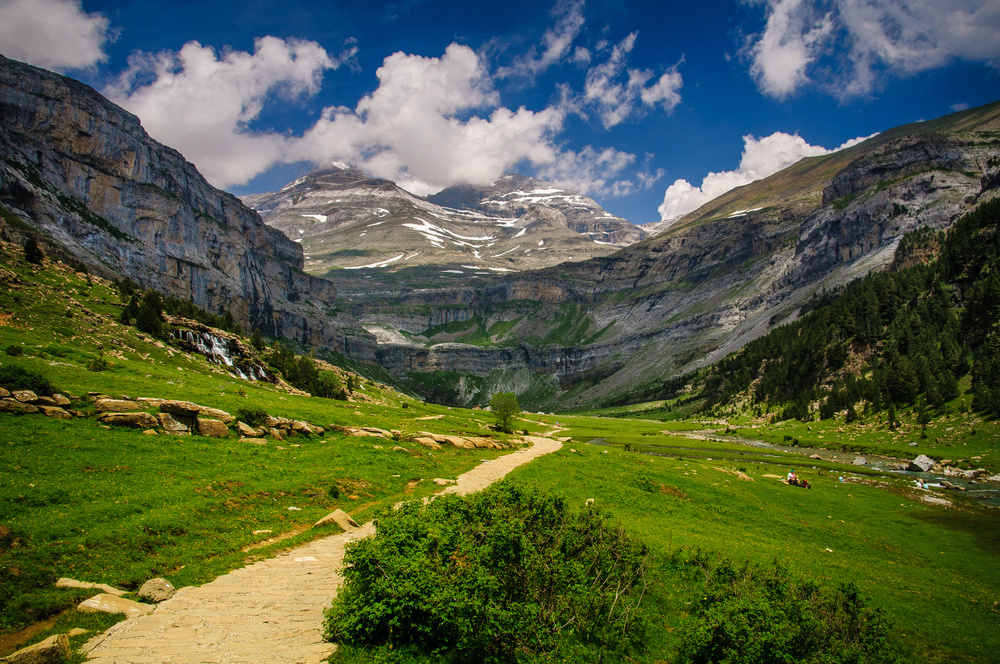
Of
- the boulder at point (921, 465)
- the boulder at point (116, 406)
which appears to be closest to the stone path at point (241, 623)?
the boulder at point (116, 406)

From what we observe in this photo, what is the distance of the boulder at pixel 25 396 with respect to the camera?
63.7ft

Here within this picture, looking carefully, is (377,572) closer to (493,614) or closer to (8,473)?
(493,614)

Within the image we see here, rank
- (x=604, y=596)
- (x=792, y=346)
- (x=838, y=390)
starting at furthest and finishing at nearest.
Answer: (x=792, y=346)
(x=838, y=390)
(x=604, y=596)

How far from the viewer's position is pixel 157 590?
404 inches

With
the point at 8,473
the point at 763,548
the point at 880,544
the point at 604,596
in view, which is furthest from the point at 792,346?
the point at 8,473

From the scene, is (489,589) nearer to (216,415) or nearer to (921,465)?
(216,415)

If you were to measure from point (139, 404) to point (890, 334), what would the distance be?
13279 centimetres

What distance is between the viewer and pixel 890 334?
323ft

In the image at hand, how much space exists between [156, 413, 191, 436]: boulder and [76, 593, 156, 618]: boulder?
14799 millimetres

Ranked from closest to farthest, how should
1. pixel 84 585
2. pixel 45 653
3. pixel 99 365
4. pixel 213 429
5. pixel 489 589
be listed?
1. pixel 45 653
2. pixel 489 589
3. pixel 84 585
4. pixel 213 429
5. pixel 99 365

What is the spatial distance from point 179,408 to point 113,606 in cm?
1760

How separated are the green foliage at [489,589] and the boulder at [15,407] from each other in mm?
19571

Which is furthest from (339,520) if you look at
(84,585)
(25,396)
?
(25,396)

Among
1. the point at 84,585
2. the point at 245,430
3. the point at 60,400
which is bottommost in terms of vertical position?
the point at 84,585
